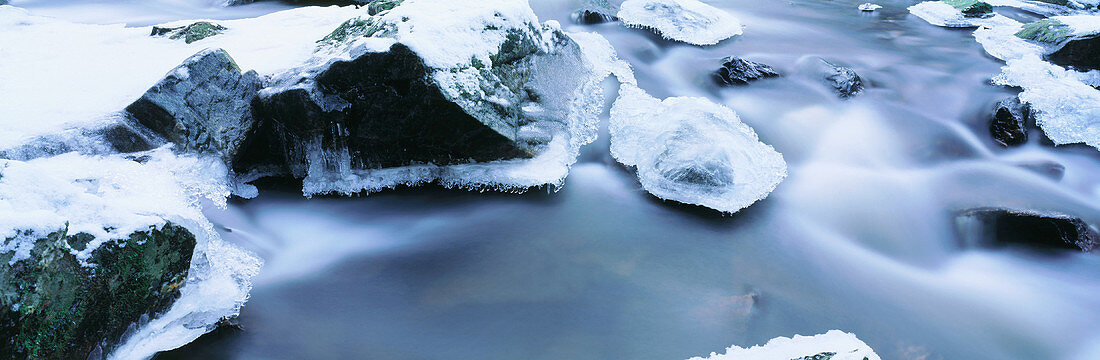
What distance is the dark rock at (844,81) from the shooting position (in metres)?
7.63

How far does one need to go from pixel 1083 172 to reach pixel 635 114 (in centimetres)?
485

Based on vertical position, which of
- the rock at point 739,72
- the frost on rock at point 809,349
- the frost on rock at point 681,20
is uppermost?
Result: the frost on rock at point 681,20

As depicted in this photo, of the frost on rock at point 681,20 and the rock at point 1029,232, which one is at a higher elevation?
the frost on rock at point 681,20

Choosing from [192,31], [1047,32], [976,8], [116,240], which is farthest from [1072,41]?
[192,31]

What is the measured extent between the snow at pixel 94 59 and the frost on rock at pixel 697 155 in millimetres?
3604

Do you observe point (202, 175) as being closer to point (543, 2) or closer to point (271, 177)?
point (271, 177)

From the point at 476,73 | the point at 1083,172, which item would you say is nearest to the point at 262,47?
the point at 476,73

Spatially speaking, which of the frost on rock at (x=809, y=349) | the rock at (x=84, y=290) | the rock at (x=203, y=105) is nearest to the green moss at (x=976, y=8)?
the frost on rock at (x=809, y=349)

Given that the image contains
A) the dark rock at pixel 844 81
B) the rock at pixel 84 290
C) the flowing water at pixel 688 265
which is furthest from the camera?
the dark rock at pixel 844 81

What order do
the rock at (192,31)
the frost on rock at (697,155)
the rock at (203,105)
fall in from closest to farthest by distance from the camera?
1. the rock at (203,105)
2. the frost on rock at (697,155)
3. the rock at (192,31)

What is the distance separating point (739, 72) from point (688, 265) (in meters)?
4.16

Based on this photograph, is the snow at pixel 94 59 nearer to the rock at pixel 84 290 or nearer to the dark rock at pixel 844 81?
the rock at pixel 84 290

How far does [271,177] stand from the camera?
5465mm

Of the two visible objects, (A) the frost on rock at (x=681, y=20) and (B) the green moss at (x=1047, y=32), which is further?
(A) the frost on rock at (x=681, y=20)
